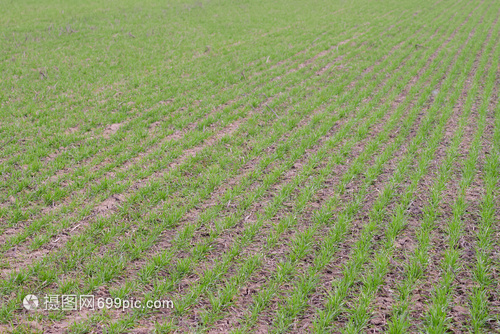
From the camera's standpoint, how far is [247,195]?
594 centimetres

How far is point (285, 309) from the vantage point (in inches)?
153

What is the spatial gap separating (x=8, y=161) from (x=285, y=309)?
5735mm

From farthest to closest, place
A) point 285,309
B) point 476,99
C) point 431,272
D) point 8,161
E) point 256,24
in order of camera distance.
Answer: point 256,24 → point 476,99 → point 8,161 → point 431,272 → point 285,309

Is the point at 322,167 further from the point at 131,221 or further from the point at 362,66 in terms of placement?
the point at 362,66

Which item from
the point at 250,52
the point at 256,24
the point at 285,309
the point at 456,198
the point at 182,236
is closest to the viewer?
the point at 285,309

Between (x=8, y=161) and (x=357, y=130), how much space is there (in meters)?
7.08

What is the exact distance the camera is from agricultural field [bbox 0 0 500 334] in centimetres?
392

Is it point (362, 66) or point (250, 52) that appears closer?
point (362, 66)

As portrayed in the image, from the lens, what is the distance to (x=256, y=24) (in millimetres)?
20781

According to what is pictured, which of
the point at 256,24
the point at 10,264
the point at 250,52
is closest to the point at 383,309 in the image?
the point at 10,264

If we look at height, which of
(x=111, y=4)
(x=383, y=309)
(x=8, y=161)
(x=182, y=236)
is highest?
(x=111, y=4)

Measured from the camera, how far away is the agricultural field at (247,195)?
3920 millimetres

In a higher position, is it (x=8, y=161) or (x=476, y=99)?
(x=8, y=161)

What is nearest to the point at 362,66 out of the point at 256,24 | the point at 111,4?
the point at 256,24
